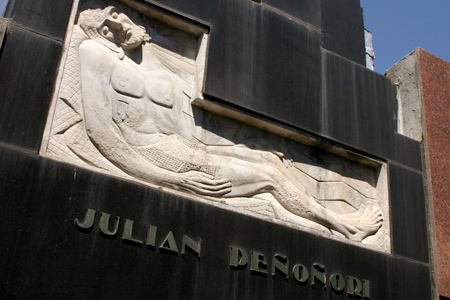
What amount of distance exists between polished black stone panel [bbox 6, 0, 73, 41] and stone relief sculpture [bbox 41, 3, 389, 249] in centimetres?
23

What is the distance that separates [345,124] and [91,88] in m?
3.64

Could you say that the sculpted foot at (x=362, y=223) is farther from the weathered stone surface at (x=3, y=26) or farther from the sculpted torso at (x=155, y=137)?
the weathered stone surface at (x=3, y=26)

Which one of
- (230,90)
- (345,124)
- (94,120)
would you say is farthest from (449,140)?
(94,120)

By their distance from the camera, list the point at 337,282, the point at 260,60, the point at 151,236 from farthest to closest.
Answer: the point at 260,60, the point at 337,282, the point at 151,236

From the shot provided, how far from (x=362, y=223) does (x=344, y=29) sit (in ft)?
10.5

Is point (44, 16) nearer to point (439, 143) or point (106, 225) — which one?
point (106, 225)

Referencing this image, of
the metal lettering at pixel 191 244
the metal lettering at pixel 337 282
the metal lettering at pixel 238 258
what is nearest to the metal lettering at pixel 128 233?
the metal lettering at pixel 191 244

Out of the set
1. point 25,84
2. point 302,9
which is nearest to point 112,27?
point 25,84

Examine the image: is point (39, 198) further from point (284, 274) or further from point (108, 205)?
point (284, 274)

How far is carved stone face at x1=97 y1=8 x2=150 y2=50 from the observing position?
6.05 m

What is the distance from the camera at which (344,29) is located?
8.44 meters

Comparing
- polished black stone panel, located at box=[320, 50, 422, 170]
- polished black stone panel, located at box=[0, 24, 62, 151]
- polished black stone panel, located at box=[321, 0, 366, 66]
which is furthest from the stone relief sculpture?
polished black stone panel, located at box=[321, 0, 366, 66]

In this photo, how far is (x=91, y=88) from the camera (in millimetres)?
5594

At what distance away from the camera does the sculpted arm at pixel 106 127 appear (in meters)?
5.48
